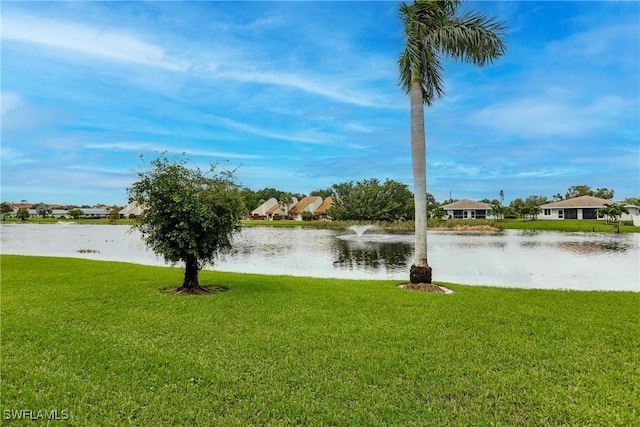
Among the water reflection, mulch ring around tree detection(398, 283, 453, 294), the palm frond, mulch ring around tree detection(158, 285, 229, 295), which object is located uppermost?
the palm frond

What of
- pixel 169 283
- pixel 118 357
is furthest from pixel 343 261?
pixel 118 357

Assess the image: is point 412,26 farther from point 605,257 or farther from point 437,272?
point 605,257

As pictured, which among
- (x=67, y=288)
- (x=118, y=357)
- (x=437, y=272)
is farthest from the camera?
(x=437, y=272)

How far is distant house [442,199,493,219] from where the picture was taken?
7117 cm

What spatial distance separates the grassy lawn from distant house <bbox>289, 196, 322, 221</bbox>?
73989 millimetres

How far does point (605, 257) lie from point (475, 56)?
599 inches

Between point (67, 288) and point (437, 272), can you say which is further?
point (437, 272)

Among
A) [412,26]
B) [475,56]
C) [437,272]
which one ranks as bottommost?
[437,272]

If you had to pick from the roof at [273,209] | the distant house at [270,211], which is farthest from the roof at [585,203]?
the roof at [273,209]

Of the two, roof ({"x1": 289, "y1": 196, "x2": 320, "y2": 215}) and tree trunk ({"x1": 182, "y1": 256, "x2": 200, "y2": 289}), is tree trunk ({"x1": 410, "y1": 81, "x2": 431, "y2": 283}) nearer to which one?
tree trunk ({"x1": 182, "y1": 256, "x2": 200, "y2": 289})

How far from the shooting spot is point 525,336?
615 cm

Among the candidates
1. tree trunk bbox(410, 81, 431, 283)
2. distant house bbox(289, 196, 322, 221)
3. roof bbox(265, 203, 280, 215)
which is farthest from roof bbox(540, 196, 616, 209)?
tree trunk bbox(410, 81, 431, 283)

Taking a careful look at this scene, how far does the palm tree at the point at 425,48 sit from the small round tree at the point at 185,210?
5.00 meters

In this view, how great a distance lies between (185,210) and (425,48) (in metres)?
8.12
